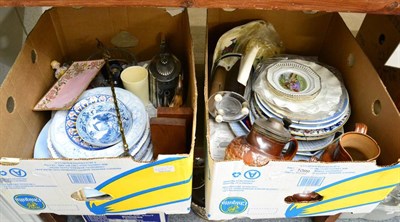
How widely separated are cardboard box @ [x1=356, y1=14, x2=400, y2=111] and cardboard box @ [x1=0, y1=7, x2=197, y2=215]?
0.50 m

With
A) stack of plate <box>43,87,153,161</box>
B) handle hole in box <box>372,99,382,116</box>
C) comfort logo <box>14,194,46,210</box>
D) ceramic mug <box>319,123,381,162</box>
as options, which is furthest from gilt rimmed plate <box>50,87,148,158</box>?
handle hole in box <box>372,99,382,116</box>

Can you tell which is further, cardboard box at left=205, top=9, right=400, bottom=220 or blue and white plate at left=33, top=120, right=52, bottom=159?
blue and white plate at left=33, top=120, right=52, bottom=159

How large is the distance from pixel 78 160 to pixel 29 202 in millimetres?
218

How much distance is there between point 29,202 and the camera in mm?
700

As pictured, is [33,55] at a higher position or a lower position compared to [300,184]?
higher

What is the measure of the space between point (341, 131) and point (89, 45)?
2.31ft

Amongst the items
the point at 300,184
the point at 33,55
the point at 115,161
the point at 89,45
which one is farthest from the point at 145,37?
the point at 300,184

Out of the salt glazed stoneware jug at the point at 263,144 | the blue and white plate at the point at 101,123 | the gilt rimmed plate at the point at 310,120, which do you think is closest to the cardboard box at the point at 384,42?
the gilt rimmed plate at the point at 310,120

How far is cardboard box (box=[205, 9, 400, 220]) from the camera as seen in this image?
2.02 ft

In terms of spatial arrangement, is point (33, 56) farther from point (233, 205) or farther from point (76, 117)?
point (233, 205)

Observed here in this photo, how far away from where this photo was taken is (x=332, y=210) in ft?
2.47

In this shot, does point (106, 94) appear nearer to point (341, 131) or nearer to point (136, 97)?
point (136, 97)

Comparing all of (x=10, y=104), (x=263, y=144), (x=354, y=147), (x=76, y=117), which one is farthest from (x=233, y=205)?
(x=10, y=104)

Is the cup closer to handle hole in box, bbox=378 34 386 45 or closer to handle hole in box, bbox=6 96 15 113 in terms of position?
handle hole in box, bbox=6 96 15 113
